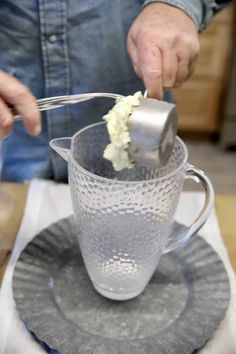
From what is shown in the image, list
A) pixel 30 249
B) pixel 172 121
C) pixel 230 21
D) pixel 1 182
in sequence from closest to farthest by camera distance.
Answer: pixel 172 121
pixel 30 249
pixel 1 182
pixel 230 21

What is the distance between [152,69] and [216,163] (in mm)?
1096

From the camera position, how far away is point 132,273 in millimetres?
447

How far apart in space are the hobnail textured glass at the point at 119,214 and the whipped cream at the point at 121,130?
2 cm

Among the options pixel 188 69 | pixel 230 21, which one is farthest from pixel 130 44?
pixel 230 21

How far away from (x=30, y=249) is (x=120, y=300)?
104 millimetres

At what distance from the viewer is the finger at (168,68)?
463 millimetres

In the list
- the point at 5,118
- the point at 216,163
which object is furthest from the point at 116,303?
the point at 216,163

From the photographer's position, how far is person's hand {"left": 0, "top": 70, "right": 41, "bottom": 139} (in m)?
0.39

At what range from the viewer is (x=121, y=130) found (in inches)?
15.3

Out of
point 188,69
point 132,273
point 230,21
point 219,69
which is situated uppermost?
point 188,69

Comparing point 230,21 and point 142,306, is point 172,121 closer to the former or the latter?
point 142,306

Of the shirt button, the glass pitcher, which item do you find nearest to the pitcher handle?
the glass pitcher

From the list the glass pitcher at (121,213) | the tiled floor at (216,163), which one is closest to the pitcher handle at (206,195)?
the glass pitcher at (121,213)

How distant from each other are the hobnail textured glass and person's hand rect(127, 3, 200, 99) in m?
0.06
